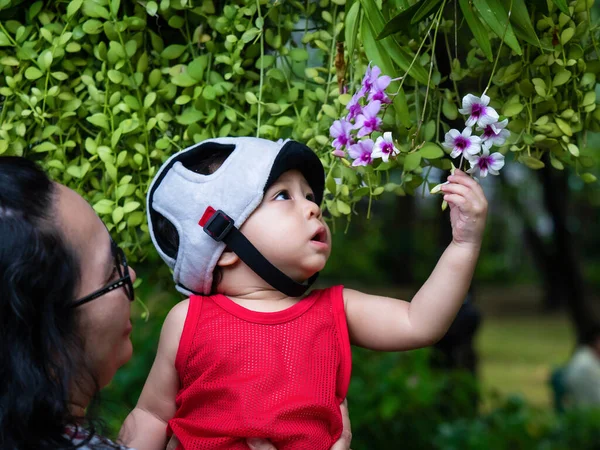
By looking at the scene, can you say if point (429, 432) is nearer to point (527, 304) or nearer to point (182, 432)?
point (182, 432)

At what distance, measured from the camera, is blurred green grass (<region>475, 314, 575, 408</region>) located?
10.5m

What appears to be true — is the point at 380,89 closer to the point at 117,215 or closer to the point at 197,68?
the point at 197,68

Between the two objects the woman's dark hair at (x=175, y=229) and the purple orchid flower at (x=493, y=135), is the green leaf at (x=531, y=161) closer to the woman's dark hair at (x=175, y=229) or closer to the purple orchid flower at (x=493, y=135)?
the purple orchid flower at (x=493, y=135)

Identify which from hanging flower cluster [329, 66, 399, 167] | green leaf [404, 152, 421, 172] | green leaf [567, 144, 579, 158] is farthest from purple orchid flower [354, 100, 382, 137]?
green leaf [567, 144, 579, 158]

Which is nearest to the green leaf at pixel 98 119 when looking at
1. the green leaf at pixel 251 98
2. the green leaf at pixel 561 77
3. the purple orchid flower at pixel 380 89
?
the green leaf at pixel 251 98

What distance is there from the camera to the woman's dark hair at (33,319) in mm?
1316

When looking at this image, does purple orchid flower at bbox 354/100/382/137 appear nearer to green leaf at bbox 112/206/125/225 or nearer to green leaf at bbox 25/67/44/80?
green leaf at bbox 112/206/125/225

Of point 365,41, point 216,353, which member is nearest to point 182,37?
point 365,41

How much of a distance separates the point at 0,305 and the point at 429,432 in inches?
147

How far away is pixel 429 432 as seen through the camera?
469 centimetres

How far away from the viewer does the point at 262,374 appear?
1718mm

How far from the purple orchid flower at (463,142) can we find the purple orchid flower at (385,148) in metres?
0.10

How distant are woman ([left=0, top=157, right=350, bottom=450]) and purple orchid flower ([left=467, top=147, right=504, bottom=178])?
691 mm

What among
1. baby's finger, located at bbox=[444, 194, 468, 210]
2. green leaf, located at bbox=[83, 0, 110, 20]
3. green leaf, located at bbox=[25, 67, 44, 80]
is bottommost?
baby's finger, located at bbox=[444, 194, 468, 210]
